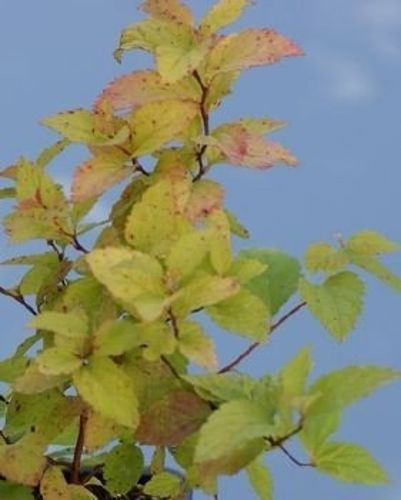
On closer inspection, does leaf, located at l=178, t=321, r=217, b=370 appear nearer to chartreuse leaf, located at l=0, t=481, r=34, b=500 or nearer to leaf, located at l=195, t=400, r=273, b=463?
leaf, located at l=195, t=400, r=273, b=463

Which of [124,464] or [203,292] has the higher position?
[203,292]

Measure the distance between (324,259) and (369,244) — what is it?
1.2 inches

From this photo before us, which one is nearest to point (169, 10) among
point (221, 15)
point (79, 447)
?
point (221, 15)

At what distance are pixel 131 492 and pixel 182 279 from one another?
0.36 m

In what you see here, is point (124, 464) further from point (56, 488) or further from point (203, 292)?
point (203, 292)

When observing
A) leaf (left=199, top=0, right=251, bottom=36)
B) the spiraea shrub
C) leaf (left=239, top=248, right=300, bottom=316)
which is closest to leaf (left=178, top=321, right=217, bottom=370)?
the spiraea shrub

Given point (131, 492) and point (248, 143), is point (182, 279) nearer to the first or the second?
point (248, 143)

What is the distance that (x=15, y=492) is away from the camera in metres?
0.84

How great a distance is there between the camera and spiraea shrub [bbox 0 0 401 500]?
624mm

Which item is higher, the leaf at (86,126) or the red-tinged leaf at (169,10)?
the red-tinged leaf at (169,10)

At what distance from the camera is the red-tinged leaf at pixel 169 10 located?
78 cm

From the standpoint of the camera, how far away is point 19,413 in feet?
2.62

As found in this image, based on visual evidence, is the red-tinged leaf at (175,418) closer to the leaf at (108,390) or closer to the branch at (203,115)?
the leaf at (108,390)

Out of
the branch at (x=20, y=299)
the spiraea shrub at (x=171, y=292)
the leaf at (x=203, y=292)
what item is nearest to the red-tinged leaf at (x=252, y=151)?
the spiraea shrub at (x=171, y=292)
